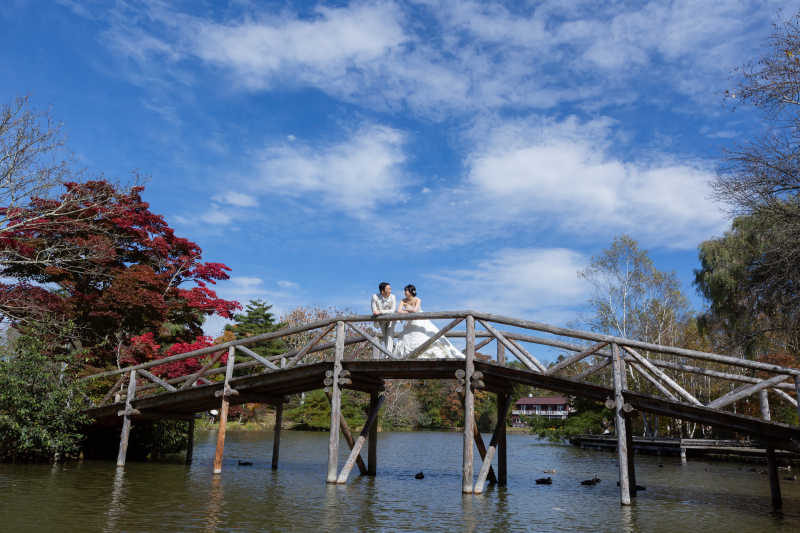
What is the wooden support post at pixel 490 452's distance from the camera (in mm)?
12492

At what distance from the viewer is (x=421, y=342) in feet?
43.3

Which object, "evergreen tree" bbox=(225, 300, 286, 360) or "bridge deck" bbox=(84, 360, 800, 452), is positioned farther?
"evergreen tree" bbox=(225, 300, 286, 360)

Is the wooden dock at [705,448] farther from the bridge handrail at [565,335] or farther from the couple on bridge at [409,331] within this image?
the couple on bridge at [409,331]

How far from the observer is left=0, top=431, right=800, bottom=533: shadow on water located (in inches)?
345

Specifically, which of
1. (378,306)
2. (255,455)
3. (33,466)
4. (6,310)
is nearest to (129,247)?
(6,310)

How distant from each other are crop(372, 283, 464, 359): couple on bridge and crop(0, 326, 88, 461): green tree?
8.87 metres

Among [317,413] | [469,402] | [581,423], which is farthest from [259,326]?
[469,402]

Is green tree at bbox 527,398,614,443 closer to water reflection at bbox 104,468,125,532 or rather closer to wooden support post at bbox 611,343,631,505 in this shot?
wooden support post at bbox 611,343,631,505

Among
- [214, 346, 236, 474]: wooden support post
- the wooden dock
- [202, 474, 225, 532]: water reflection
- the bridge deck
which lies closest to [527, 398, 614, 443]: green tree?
the wooden dock

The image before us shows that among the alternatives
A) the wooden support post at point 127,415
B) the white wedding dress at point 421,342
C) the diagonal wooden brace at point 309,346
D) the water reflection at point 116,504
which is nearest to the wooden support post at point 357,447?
the white wedding dress at point 421,342

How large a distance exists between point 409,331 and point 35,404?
397 inches

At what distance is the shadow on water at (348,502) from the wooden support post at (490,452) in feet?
1.34

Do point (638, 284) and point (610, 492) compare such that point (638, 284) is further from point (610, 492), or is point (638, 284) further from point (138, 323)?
point (138, 323)

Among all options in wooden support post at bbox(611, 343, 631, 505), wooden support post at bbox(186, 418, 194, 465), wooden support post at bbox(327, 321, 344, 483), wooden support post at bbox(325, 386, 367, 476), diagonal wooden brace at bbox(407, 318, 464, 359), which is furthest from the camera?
wooden support post at bbox(186, 418, 194, 465)
